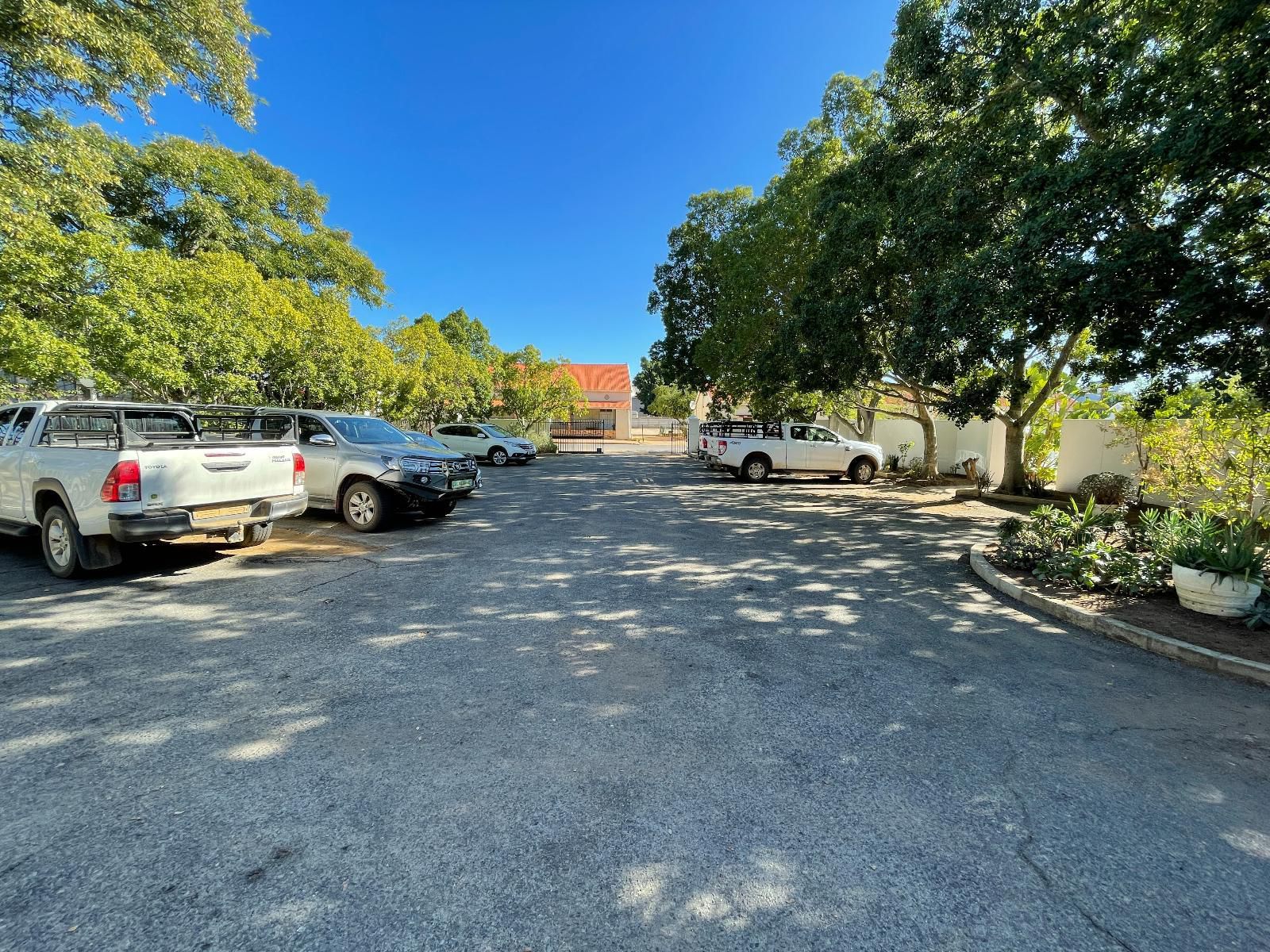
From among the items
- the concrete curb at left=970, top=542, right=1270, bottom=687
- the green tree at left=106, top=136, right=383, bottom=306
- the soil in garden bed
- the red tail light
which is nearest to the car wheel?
the concrete curb at left=970, top=542, right=1270, bottom=687

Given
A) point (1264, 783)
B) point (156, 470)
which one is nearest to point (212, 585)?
point (156, 470)

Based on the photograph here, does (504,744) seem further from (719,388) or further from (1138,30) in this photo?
(719,388)

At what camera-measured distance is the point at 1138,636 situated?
4.45 meters

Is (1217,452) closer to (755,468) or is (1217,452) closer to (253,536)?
(755,468)

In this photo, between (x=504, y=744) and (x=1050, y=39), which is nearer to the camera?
(x=504, y=744)

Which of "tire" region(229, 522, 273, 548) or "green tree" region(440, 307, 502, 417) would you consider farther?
"green tree" region(440, 307, 502, 417)

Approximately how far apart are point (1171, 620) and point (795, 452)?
11850mm

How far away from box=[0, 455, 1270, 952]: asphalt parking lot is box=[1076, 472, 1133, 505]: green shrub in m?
9.05

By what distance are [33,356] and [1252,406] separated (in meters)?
17.3

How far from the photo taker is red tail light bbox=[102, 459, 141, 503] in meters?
4.68

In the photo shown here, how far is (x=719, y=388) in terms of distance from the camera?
26203mm

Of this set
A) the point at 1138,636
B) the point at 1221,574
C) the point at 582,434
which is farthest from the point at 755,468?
the point at 582,434

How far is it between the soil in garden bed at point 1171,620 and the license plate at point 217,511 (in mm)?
8399

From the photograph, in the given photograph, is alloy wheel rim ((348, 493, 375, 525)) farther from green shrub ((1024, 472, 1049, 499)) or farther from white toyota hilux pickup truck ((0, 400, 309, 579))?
green shrub ((1024, 472, 1049, 499))
